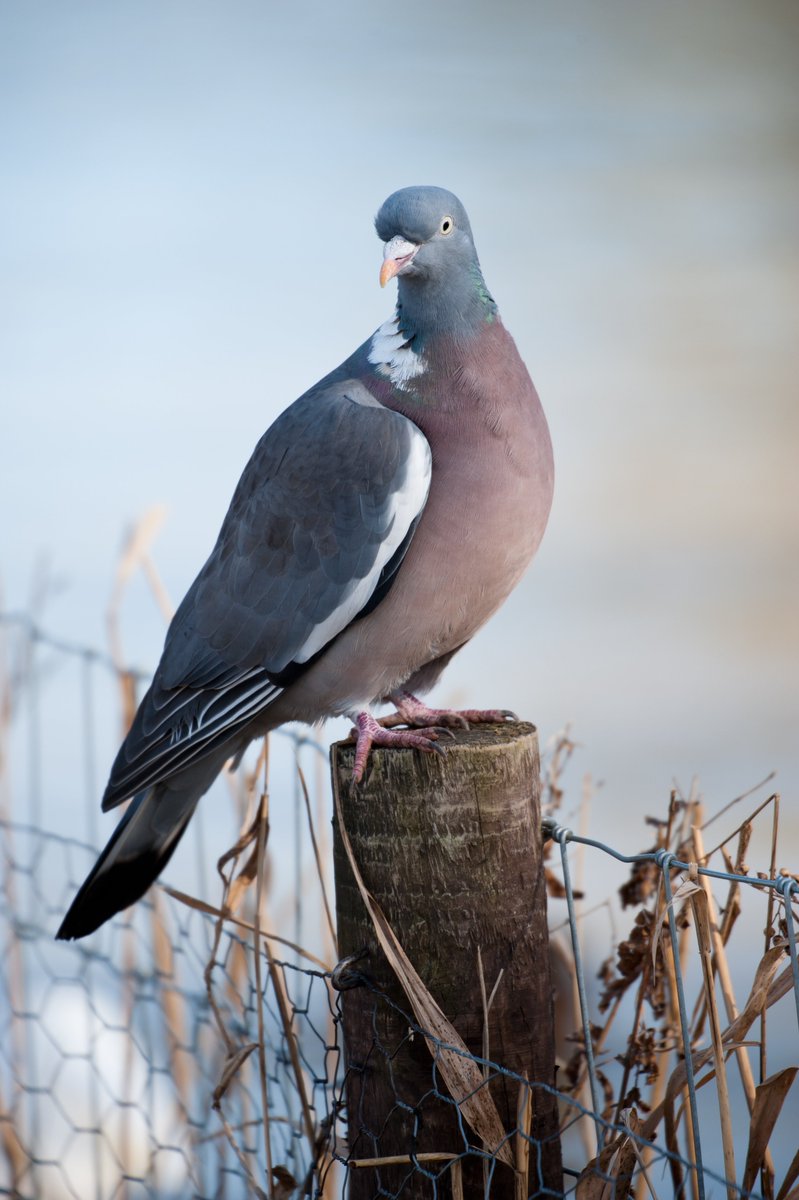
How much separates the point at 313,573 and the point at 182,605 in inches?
17.2

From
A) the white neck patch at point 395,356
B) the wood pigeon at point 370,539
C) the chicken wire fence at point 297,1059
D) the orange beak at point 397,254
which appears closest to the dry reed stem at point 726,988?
the chicken wire fence at point 297,1059

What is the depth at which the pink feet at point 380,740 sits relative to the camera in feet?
6.12

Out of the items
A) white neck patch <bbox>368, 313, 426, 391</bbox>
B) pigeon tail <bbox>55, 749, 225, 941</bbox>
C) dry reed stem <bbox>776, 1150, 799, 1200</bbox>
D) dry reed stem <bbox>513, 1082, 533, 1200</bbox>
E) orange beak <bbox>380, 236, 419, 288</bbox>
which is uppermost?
orange beak <bbox>380, 236, 419, 288</bbox>

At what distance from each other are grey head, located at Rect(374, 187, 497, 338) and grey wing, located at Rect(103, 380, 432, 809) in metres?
0.21

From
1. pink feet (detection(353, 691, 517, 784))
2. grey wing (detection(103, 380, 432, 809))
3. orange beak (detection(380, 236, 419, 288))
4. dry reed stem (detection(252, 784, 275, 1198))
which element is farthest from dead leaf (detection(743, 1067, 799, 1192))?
orange beak (detection(380, 236, 419, 288))

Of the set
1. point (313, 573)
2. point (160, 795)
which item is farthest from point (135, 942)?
point (313, 573)

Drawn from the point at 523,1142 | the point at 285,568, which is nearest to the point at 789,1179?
the point at 523,1142

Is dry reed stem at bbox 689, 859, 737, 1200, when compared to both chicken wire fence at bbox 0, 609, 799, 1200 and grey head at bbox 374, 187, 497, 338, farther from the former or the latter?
grey head at bbox 374, 187, 497, 338

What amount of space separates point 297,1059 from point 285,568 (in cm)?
97

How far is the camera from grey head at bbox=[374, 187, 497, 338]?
2.47 meters

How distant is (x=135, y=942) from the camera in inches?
124

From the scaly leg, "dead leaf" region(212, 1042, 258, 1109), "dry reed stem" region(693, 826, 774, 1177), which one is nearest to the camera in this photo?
"dry reed stem" region(693, 826, 774, 1177)

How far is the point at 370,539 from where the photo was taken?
8.02 feet

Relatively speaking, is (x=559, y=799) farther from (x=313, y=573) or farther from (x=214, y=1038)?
(x=214, y=1038)
